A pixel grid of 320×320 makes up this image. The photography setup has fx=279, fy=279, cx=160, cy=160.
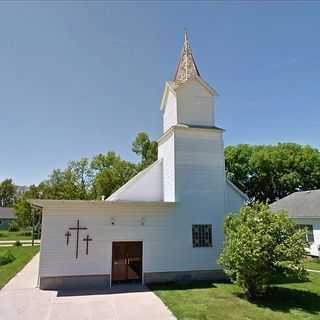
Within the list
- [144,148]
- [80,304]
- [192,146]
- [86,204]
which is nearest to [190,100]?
[192,146]

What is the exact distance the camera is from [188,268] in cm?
1220

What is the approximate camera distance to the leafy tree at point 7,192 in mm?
75875

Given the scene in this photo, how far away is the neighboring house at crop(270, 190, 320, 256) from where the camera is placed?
1995cm

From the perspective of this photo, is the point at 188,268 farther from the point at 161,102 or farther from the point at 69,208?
the point at 161,102

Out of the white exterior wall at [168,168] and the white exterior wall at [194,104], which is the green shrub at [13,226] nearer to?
the white exterior wall at [168,168]

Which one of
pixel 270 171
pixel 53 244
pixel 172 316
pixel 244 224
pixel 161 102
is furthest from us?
pixel 270 171

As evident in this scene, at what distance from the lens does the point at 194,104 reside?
13.9 metres

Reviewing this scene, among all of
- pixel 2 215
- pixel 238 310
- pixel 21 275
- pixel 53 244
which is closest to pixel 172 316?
pixel 238 310

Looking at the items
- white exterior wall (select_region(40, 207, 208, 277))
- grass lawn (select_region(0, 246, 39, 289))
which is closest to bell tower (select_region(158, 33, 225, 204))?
white exterior wall (select_region(40, 207, 208, 277))

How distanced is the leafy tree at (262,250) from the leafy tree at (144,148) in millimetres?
21412

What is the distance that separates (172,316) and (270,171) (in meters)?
32.4

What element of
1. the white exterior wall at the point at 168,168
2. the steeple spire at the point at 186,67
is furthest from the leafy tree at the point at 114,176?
the steeple spire at the point at 186,67

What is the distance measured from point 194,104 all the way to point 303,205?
14863mm

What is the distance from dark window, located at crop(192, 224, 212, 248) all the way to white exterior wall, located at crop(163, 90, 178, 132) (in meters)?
5.10
